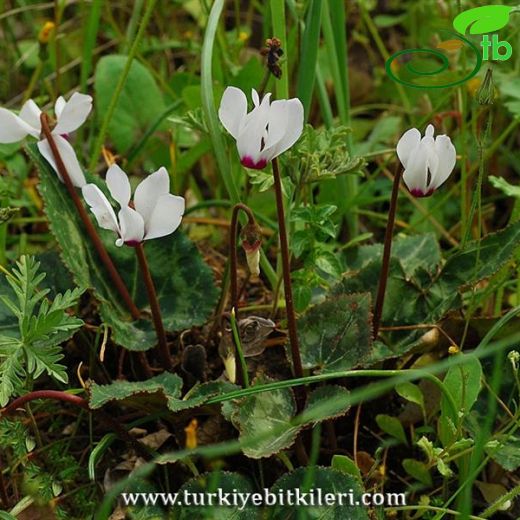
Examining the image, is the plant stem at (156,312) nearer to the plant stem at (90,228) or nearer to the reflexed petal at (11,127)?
the plant stem at (90,228)

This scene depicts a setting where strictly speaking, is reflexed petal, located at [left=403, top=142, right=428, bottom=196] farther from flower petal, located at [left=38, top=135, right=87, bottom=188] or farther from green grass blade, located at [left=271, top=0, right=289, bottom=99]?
flower petal, located at [left=38, top=135, right=87, bottom=188]

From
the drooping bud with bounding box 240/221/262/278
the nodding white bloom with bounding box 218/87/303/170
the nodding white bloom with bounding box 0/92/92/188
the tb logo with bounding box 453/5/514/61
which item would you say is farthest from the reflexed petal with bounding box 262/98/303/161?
the tb logo with bounding box 453/5/514/61

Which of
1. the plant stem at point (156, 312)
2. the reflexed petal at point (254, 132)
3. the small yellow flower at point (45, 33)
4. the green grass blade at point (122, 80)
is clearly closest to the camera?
the reflexed petal at point (254, 132)

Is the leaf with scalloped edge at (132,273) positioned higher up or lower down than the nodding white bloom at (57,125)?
lower down

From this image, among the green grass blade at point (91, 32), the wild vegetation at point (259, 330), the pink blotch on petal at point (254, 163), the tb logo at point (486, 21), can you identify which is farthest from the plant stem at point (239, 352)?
the green grass blade at point (91, 32)

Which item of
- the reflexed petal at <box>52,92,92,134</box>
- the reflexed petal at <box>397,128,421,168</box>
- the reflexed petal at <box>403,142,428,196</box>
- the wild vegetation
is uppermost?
the reflexed petal at <box>52,92,92,134</box>

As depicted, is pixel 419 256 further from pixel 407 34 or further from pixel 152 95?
pixel 407 34

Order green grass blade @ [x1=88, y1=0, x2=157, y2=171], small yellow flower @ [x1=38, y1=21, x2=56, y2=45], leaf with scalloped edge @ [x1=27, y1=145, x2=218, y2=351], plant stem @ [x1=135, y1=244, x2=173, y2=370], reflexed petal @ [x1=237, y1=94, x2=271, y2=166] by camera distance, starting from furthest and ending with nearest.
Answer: small yellow flower @ [x1=38, y1=21, x2=56, y2=45], green grass blade @ [x1=88, y1=0, x2=157, y2=171], leaf with scalloped edge @ [x1=27, y1=145, x2=218, y2=351], plant stem @ [x1=135, y1=244, x2=173, y2=370], reflexed petal @ [x1=237, y1=94, x2=271, y2=166]
